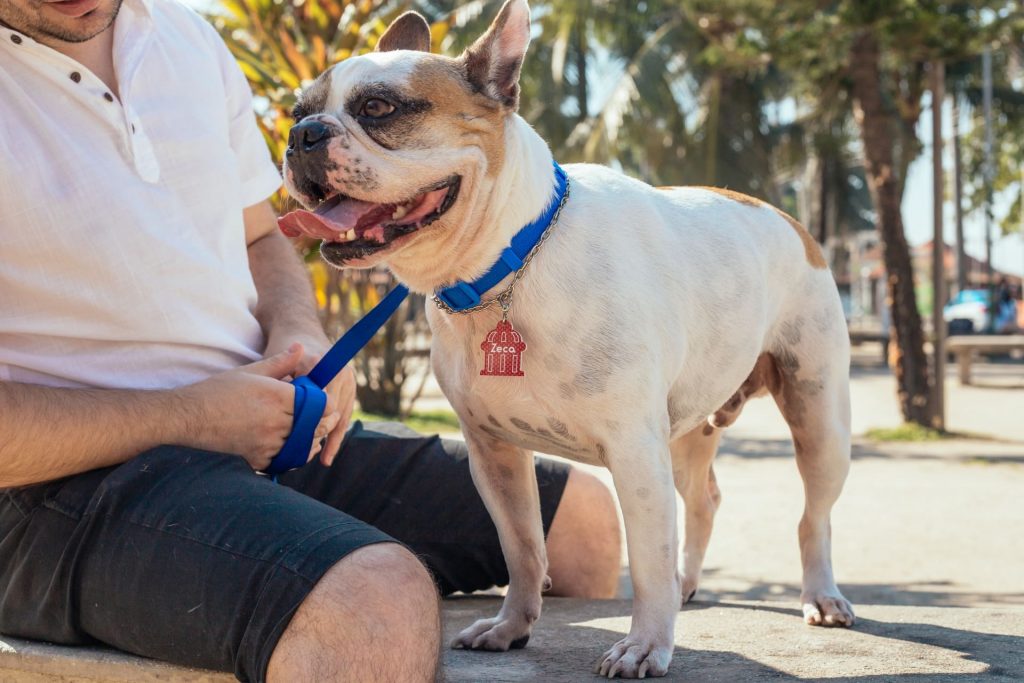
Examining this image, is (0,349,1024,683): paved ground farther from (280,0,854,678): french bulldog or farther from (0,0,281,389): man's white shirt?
(0,0,281,389): man's white shirt

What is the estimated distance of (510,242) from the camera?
252cm

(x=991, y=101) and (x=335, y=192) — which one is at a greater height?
(x=335, y=192)

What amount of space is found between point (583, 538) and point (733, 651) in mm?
883

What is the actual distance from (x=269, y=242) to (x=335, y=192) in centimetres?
91

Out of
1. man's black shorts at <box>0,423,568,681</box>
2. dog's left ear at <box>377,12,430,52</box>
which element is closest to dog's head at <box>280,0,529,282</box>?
dog's left ear at <box>377,12,430,52</box>

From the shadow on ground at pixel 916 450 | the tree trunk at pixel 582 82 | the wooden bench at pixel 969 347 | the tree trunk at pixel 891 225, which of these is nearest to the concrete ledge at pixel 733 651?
the shadow on ground at pixel 916 450

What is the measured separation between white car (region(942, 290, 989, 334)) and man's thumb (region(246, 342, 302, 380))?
30.1m

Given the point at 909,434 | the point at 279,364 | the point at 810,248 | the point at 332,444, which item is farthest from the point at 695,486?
the point at 909,434

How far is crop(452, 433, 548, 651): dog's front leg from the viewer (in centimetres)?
281

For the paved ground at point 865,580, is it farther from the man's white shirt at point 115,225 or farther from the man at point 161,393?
the man's white shirt at point 115,225

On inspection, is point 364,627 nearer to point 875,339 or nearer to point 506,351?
point 506,351

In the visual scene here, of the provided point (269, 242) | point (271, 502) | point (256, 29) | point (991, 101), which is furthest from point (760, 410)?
point (991, 101)

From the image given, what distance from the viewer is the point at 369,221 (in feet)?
8.04

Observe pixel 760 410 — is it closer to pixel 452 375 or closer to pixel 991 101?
pixel 452 375
